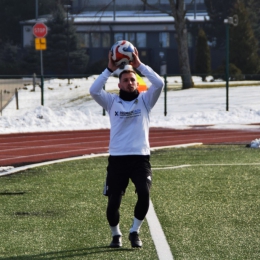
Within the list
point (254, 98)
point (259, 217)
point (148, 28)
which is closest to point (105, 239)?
point (259, 217)

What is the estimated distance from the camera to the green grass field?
768 cm

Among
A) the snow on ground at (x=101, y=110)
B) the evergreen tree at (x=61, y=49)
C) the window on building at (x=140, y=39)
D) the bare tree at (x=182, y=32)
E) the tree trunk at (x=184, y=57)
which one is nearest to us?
the snow on ground at (x=101, y=110)

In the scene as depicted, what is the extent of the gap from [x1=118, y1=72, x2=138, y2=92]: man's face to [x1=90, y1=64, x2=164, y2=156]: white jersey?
0.40ft

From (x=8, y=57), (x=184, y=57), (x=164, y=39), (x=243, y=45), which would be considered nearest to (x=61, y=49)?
(x=8, y=57)

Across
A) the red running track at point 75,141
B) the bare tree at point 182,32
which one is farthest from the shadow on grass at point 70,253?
the bare tree at point 182,32

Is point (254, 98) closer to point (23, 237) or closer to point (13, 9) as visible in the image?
point (23, 237)

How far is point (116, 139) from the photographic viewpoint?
7797 millimetres

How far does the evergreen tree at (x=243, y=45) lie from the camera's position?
51.9m

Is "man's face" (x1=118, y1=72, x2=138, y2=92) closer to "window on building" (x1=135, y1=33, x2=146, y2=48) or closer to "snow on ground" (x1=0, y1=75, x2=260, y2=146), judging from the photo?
"snow on ground" (x1=0, y1=75, x2=260, y2=146)

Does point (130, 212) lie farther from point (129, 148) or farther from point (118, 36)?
point (118, 36)

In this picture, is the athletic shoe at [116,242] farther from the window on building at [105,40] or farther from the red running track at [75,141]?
the window on building at [105,40]

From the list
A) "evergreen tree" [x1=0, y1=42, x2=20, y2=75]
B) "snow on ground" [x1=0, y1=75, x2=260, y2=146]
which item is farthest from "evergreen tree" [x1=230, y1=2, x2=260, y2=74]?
"evergreen tree" [x1=0, y1=42, x2=20, y2=75]

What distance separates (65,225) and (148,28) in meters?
64.2

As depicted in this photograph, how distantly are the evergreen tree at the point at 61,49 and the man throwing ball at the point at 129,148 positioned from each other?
55.0 meters
